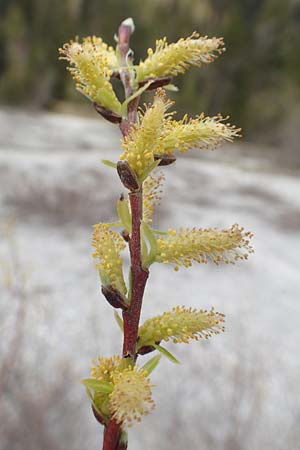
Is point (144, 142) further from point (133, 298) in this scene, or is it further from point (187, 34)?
point (187, 34)

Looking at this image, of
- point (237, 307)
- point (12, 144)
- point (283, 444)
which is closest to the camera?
point (283, 444)

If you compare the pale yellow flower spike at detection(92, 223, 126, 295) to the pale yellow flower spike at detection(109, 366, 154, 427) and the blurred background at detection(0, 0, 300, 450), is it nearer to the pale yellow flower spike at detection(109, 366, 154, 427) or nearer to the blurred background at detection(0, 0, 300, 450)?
the pale yellow flower spike at detection(109, 366, 154, 427)

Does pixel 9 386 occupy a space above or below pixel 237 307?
below

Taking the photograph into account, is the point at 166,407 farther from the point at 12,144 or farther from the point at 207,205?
the point at 12,144

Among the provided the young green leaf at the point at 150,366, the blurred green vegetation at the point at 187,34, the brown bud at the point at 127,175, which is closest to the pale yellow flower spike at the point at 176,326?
the young green leaf at the point at 150,366

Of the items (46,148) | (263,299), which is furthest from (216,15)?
(263,299)

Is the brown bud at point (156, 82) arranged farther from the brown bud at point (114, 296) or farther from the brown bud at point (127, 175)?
the brown bud at point (114, 296)
